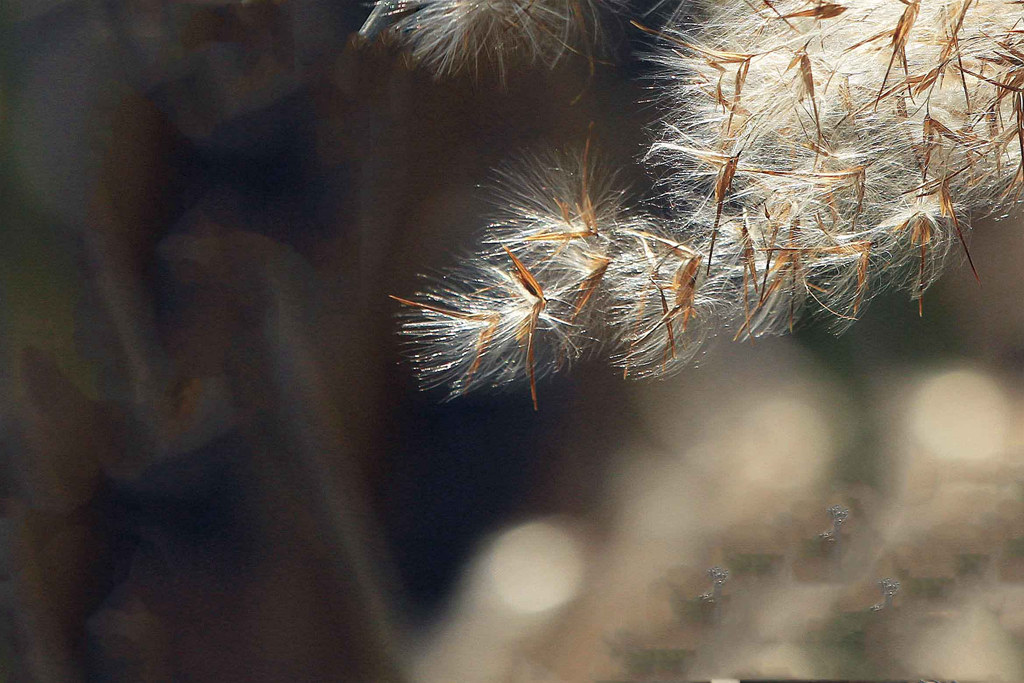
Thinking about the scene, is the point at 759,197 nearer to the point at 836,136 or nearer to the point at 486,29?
the point at 836,136

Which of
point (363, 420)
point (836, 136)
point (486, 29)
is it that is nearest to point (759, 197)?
point (836, 136)

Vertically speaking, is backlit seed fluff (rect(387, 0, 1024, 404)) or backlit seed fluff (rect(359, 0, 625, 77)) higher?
backlit seed fluff (rect(359, 0, 625, 77))

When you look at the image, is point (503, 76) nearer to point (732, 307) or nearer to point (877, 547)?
point (732, 307)

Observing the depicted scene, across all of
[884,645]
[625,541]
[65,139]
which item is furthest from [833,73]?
[65,139]

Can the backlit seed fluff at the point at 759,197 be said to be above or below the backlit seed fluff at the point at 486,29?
below
